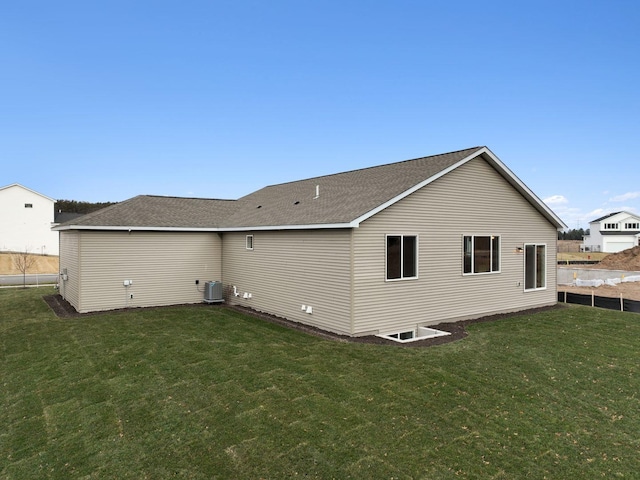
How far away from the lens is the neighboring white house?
133ft

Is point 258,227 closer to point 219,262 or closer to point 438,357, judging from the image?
point 219,262

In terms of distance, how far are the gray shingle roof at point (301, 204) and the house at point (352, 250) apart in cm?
8

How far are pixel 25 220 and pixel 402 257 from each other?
46.1m

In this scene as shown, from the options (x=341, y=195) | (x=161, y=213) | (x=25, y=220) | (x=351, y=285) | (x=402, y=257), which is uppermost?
(x=25, y=220)

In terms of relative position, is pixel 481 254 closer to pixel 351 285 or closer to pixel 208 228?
pixel 351 285

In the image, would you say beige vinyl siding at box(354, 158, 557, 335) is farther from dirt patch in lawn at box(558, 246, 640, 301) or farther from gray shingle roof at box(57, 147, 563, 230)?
dirt patch in lawn at box(558, 246, 640, 301)

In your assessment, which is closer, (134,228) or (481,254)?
(481,254)

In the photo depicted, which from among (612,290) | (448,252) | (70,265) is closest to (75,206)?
(70,265)

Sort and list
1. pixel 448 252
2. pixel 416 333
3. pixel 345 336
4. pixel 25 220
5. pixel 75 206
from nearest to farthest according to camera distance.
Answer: pixel 345 336 < pixel 416 333 < pixel 448 252 < pixel 25 220 < pixel 75 206

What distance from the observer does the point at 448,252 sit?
11703mm

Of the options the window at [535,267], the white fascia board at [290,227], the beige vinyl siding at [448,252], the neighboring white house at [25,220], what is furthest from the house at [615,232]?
the neighboring white house at [25,220]

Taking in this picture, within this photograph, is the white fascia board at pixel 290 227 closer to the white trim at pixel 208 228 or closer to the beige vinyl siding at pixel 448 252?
the white trim at pixel 208 228

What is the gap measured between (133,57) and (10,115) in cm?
791

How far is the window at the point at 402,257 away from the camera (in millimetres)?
10422
